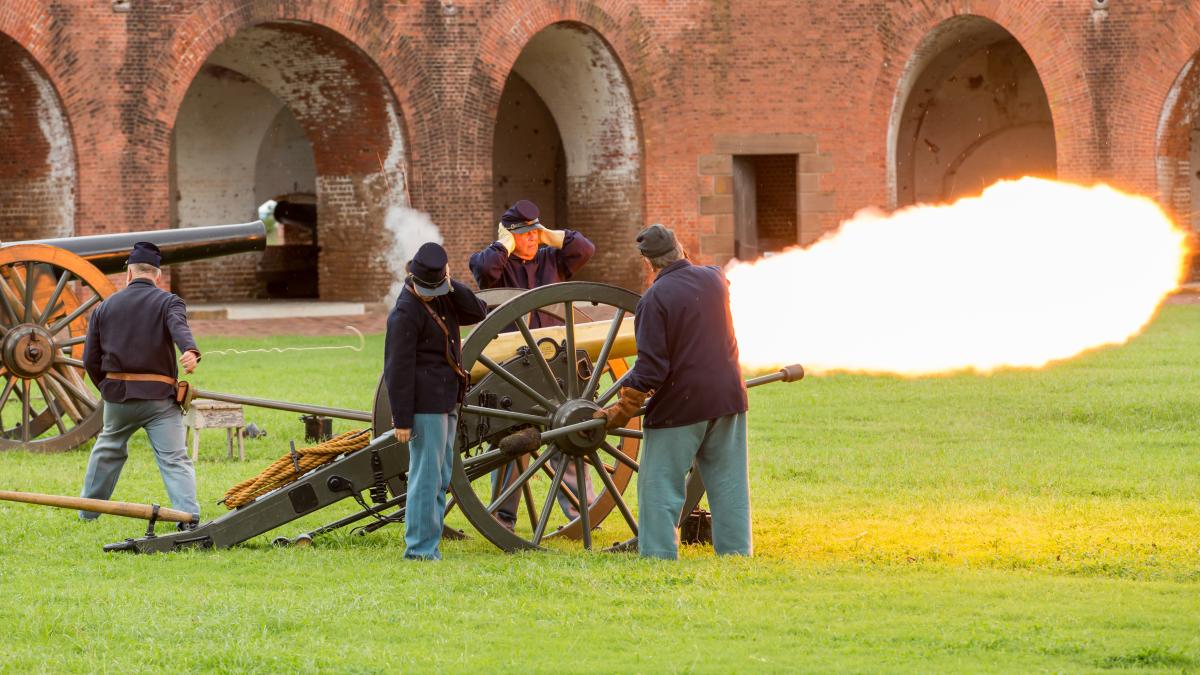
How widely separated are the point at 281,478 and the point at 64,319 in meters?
4.03

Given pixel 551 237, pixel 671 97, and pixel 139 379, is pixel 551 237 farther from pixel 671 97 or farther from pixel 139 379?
pixel 671 97

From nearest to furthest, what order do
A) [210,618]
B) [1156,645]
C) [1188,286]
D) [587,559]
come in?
1. [1156,645]
2. [210,618]
3. [587,559]
4. [1188,286]

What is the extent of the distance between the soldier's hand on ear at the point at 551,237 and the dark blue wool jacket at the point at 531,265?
25 mm

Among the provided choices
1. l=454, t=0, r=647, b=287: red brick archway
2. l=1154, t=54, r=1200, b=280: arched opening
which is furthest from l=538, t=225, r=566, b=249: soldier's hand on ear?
l=1154, t=54, r=1200, b=280: arched opening

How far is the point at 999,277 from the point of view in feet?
32.7

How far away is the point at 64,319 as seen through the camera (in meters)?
10.5

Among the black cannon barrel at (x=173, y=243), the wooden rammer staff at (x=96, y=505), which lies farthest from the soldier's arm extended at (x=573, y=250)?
the black cannon barrel at (x=173, y=243)

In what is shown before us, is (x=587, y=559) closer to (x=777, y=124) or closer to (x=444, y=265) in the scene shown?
(x=444, y=265)

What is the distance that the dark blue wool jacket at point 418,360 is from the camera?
6.62m

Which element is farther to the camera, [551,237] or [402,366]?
[551,237]

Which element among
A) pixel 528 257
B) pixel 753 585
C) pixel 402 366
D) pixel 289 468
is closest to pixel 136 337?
pixel 289 468

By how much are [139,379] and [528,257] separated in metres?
1.87

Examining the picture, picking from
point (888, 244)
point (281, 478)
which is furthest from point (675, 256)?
point (888, 244)

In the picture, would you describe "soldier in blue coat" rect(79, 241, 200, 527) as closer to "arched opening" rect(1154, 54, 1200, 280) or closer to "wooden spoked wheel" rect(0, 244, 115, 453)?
"wooden spoked wheel" rect(0, 244, 115, 453)
